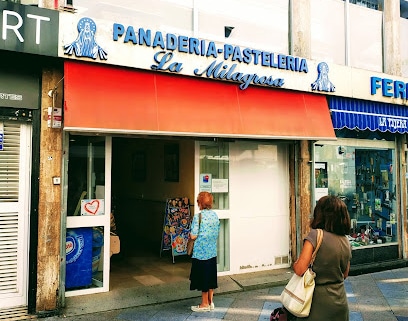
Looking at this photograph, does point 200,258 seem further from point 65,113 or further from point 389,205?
point 389,205

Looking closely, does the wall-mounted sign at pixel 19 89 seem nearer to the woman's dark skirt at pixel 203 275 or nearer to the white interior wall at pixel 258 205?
the woman's dark skirt at pixel 203 275

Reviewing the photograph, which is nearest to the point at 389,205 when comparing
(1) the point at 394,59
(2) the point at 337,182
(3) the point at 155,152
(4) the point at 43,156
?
(2) the point at 337,182

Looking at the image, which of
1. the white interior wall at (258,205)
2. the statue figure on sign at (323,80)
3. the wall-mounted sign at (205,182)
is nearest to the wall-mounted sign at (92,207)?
the wall-mounted sign at (205,182)

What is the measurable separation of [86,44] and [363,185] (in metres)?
6.75

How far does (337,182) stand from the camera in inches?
339

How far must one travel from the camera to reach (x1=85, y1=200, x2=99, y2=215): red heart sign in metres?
6.02

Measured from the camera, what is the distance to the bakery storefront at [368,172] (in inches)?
326

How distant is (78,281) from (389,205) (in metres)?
7.20

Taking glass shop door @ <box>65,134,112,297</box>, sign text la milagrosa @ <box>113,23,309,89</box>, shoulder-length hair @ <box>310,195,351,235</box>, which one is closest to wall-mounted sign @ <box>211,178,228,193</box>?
sign text la milagrosa @ <box>113,23,309,89</box>

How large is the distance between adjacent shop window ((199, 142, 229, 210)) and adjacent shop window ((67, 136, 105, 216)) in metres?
1.92

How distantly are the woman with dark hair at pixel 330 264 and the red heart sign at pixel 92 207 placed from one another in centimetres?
382

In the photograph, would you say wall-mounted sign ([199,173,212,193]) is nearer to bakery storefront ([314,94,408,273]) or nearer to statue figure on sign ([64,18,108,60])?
bakery storefront ([314,94,408,273])

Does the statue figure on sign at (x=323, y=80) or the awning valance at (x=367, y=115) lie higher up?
the statue figure on sign at (x=323, y=80)

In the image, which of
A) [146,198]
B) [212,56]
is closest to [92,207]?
[212,56]
